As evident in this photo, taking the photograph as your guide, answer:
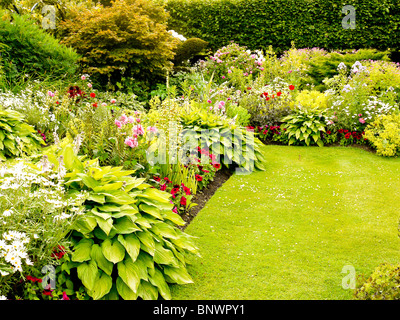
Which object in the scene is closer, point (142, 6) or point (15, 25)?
point (15, 25)

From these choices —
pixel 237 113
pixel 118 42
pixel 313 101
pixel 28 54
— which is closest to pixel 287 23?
pixel 313 101

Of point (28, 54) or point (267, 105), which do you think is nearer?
point (28, 54)

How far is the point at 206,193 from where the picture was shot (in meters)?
5.33

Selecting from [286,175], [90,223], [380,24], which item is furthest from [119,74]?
[380,24]

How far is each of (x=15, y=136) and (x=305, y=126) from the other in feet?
17.3

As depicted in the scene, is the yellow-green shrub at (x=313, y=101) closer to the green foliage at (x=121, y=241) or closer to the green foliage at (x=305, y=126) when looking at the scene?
the green foliage at (x=305, y=126)

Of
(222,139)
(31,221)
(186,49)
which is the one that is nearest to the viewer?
(31,221)

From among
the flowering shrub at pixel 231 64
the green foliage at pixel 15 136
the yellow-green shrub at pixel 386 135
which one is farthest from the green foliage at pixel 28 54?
the yellow-green shrub at pixel 386 135

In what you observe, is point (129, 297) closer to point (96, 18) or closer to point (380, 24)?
point (96, 18)

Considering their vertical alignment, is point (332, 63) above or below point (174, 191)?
above

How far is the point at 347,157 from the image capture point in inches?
271

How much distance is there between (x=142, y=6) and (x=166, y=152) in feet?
21.0

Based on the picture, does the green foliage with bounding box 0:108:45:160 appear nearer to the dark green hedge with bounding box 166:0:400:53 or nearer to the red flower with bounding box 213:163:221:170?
the red flower with bounding box 213:163:221:170

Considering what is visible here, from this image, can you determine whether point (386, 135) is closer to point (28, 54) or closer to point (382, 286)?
point (382, 286)
